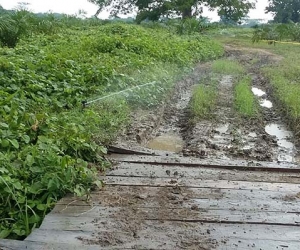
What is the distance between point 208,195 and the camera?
144 inches

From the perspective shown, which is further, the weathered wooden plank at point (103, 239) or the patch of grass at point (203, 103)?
the patch of grass at point (203, 103)

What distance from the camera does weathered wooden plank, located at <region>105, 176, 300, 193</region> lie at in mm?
3869

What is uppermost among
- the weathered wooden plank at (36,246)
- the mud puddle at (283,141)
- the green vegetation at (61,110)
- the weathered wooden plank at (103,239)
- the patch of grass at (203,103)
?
the green vegetation at (61,110)

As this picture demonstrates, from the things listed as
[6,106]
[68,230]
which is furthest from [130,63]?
[68,230]

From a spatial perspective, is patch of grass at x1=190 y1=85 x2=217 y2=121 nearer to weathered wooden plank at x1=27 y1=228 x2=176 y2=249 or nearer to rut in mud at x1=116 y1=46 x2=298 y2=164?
rut in mud at x1=116 y1=46 x2=298 y2=164

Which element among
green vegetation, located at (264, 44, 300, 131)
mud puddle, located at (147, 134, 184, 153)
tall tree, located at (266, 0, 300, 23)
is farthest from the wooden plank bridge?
tall tree, located at (266, 0, 300, 23)

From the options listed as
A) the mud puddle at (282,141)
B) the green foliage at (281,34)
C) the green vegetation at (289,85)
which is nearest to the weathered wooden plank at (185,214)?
the mud puddle at (282,141)

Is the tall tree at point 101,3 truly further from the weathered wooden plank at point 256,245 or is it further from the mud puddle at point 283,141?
the weathered wooden plank at point 256,245

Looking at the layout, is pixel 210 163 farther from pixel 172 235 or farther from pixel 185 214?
pixel 172 235

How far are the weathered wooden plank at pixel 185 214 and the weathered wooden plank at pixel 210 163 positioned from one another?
1.12 meters

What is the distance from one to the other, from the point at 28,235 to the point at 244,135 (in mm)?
3787

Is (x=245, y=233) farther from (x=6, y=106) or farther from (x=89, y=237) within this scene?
(x=6, y=106)

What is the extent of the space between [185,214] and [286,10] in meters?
38.9

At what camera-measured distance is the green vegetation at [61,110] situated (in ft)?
11.0
